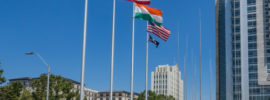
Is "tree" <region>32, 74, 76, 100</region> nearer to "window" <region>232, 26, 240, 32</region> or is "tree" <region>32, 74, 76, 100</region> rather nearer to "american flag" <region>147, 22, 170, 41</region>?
"american flag" <region>147, 22, 170, 41</region>

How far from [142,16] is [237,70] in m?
89.0

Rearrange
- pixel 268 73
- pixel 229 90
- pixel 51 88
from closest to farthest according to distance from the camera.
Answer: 1. pixel 51 88
2. pixel 268 73
3. pixel 229 90

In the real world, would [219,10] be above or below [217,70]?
above

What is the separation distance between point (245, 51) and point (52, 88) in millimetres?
60512

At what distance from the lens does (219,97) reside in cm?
12412

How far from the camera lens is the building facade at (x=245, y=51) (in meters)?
109

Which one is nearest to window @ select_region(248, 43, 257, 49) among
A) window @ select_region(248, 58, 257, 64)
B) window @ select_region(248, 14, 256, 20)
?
window @ select_region(248, 58, 257, 64)

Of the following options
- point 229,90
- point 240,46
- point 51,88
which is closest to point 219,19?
point 240,46

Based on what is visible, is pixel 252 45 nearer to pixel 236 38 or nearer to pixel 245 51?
pixel 245 51

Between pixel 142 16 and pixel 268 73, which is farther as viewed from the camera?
pixel 268 73

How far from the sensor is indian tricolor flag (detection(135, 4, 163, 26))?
31.1 metres

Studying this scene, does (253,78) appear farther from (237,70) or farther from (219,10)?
(219,10)

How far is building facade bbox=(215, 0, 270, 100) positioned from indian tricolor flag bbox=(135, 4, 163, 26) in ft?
271

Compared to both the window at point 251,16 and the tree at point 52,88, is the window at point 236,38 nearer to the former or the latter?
the window at point 251,16
